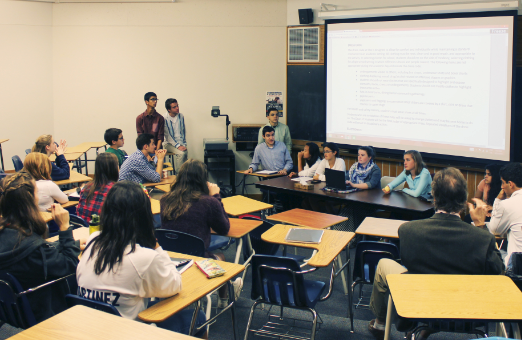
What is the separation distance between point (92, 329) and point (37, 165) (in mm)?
2748

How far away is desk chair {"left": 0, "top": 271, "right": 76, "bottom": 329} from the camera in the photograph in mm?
2463

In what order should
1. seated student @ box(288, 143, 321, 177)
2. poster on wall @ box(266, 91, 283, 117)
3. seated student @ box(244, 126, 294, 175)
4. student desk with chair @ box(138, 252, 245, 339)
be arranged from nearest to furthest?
student desk with chair @ box(138, 252, 245, 339), seated student @ box(288, 143, 321, 177), seated student @ box(244, 126, 294, 175), poster on wall @ box(266, 91, 283, 117)

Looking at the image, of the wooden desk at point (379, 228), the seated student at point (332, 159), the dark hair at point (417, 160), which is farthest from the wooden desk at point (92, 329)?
the seated student at point (332, 159)

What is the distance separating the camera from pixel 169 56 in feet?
25.6

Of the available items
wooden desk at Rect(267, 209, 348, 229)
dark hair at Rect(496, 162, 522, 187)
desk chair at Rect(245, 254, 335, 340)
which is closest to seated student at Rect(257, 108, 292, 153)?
wooden desk at Rect(267, 209, 348, 229)

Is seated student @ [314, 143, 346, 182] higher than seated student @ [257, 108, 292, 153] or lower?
lower

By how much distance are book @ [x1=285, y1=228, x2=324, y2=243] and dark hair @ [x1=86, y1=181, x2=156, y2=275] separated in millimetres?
1298

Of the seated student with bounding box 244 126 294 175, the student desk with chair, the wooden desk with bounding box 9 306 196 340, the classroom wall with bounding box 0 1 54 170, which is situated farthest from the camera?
the classroom wall with bounding box 0 1 54 170

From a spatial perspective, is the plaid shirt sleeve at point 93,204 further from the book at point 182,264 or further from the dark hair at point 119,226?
the dark hair at point 119,226

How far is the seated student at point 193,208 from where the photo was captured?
3352mm

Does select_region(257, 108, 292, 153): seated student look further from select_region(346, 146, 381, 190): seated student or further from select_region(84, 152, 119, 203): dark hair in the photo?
select_region(84, 152, 119, 203): dark hair

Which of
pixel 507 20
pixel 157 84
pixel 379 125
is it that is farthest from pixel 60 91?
pixel 507 20

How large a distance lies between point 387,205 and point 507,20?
2.52m

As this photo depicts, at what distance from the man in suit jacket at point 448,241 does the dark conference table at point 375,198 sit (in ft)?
5.86
